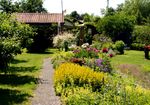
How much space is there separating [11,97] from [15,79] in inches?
175

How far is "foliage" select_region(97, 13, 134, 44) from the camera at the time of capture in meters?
45.5

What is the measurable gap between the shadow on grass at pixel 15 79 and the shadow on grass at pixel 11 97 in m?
1.83

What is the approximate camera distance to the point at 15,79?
17688 millimetres

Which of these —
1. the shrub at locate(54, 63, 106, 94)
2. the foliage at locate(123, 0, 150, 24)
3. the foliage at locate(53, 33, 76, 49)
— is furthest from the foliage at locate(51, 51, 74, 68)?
the foliage at locate(123, 0, 150, 24)

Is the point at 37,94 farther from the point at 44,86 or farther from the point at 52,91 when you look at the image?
the point at 44,86

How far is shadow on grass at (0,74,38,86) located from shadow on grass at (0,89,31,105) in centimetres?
183

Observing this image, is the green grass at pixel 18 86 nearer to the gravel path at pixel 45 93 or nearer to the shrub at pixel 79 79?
the gravel path at pixel 45 93

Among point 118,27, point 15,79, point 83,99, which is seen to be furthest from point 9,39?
point 118,27

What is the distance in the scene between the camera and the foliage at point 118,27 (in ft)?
149

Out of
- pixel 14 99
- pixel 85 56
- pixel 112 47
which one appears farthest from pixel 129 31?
pixel 14 99

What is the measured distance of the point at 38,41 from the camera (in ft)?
118

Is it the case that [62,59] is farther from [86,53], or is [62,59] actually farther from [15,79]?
[15,79]

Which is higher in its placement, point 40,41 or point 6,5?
point 6,5

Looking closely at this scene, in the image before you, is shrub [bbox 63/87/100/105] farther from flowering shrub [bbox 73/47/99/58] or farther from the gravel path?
flowering shrub [bbox 73/47/99/58]
